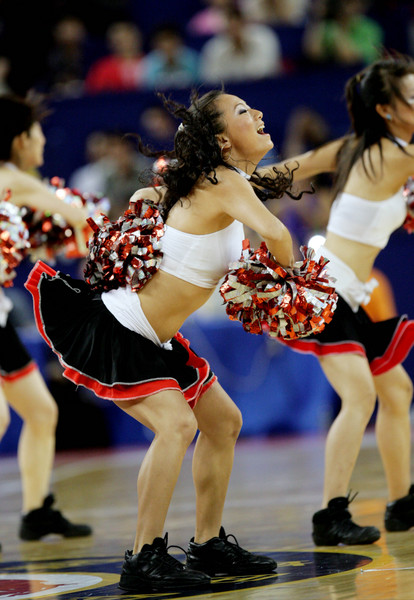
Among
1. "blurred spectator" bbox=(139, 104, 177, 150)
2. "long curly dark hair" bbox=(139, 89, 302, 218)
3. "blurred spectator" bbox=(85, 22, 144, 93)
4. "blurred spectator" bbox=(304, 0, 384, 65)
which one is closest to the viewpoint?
"long curly dark hair" bbox=(139, 89, 302, 218)

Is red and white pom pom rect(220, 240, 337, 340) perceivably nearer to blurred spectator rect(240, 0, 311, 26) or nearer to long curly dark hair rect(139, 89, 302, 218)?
long curly dark hair rect(139, 89, 302, 218)

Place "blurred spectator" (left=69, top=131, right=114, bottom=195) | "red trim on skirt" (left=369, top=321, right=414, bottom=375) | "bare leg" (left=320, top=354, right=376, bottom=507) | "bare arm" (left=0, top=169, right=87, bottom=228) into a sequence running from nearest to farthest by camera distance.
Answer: "bare leg" (left=320, top=354, right=376, bottom=507) → "red trim on skirt" (left=369, top=321, right=414, bottom=375) → "bare arm" (left=0, top=169, right=87, bottom=228) → "blurred spectator" (left=69, top=131, right=114, bottom=195)

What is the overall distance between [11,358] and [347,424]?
1705mm

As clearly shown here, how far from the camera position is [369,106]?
4.38m

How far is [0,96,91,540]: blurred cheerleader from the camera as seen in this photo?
4695 mm

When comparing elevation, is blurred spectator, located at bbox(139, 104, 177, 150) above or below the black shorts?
above

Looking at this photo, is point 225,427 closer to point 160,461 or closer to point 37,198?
point 160,461

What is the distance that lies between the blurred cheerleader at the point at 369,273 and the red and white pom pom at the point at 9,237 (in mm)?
1307

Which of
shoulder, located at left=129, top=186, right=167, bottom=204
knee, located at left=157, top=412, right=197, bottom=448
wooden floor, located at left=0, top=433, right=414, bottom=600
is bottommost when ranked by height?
wooden floor, located at left=0, top=433, right=414, bottom=600

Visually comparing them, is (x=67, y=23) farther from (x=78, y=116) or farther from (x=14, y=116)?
(x=14, y=116)

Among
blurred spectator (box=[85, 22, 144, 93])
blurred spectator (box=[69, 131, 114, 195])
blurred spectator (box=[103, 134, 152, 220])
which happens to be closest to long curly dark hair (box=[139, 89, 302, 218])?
blurred spectator (box=[103, 134, 152, 220])

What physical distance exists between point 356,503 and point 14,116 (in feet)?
8.63

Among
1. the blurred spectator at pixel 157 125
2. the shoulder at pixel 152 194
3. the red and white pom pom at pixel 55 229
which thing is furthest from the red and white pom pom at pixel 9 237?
the blurred spectator at pixel 157 125

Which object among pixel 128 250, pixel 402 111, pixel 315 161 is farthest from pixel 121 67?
pixel 128 250
